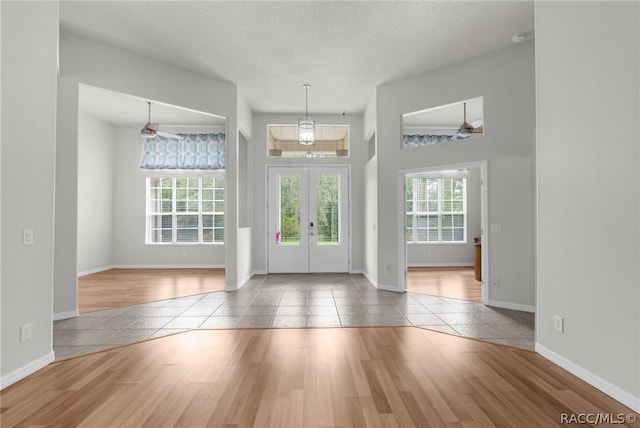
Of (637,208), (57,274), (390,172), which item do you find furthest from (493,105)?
(57,274)

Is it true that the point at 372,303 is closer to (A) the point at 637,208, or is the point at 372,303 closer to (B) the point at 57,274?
(A) the point at 637,208

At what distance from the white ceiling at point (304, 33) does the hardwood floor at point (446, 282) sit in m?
3.61

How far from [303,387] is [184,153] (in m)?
7.21

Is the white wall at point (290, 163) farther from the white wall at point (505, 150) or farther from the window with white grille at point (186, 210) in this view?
the white wall at point (505, 150)

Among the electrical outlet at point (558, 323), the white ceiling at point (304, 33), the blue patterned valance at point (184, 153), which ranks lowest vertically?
the electrical outlet at point (558, 323)

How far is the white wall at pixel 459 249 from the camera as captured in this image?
8.59 m

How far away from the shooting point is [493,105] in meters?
4.83

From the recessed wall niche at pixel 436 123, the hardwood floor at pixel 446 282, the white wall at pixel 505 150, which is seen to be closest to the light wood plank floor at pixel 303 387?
the white wall at pixel 505 150

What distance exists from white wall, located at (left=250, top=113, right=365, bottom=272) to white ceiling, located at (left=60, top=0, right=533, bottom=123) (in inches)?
75.0

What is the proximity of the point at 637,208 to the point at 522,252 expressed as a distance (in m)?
2.61

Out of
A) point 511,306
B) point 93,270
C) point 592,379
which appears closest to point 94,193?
point 93,270

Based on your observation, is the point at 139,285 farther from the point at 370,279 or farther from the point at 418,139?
the point at 418,139

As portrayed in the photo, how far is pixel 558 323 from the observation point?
286 centimetres

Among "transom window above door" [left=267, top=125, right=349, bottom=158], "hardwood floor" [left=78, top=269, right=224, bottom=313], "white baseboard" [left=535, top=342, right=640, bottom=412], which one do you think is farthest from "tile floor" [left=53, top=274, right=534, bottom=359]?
"transom window above door" [left=267, top=125, right=349, bottom=158]
